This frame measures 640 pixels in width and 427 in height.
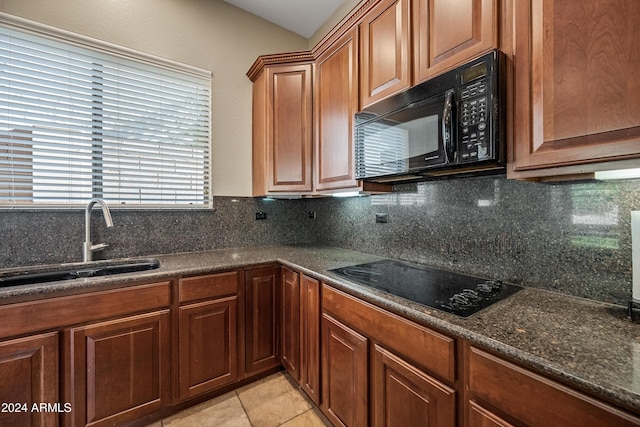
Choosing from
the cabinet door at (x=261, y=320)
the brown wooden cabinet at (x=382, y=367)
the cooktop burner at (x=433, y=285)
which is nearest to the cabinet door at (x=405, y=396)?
the brown wooden cabinet at (x=382, y=367)

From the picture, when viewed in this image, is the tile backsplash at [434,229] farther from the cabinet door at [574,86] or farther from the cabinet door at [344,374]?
the cabinet door at [344,374]

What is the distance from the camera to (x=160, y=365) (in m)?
1.52

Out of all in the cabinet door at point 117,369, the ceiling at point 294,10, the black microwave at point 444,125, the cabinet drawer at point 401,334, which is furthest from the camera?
the ceiling at point 294,10

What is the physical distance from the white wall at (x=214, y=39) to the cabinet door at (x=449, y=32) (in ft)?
5.26

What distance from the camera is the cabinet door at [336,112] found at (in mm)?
1712

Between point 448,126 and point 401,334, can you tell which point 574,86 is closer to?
point 448,126

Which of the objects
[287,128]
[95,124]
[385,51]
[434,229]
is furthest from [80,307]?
[385,51]

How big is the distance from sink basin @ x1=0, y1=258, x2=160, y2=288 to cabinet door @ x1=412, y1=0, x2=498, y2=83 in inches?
80.2

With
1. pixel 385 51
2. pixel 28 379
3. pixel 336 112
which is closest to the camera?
pixel 28 379

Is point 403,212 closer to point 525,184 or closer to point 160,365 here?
point 525,184

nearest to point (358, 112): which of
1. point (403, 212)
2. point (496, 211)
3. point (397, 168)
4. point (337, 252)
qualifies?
point (397, 168)

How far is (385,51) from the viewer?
148 centimetres

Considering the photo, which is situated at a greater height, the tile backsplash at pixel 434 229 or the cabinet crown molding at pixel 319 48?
the cabinet crown molding at pixel 319 48

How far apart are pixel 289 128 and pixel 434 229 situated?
1.33 m
